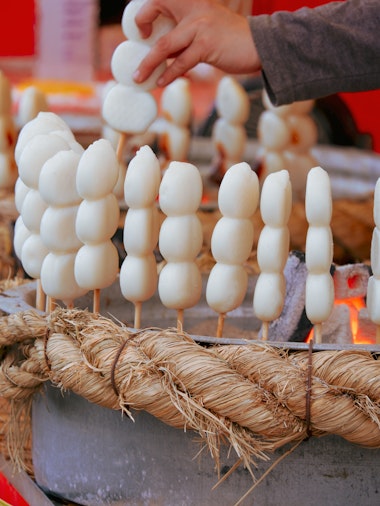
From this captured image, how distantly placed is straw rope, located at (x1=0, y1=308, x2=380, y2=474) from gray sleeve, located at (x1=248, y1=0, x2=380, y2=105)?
50 centimetres

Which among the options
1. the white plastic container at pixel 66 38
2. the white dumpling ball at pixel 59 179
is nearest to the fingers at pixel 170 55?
the white dumpling ball at pixel 59 179

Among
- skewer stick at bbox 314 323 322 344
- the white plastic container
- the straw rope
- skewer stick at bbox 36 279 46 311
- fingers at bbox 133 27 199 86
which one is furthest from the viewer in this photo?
the white plastic container

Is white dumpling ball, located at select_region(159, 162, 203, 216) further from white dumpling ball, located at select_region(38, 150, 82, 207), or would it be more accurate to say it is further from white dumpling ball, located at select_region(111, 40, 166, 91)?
white dumpling ball, located at select_region(111, 40, 166, 91)

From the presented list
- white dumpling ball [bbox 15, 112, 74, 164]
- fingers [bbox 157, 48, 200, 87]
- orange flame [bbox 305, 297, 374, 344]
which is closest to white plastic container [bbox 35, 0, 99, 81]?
fingers [bbox 157, 48, 200, 87]

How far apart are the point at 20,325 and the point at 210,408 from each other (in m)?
0.24

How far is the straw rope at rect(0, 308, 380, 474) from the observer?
838mm

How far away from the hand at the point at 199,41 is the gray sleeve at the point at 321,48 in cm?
2

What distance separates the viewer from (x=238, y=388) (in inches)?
33.1

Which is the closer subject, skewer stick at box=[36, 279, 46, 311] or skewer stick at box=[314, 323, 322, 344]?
skewer stick at box=[314, 323, 322, 344]

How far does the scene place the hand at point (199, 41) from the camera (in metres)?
1.20

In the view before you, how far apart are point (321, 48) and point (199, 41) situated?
17 cm

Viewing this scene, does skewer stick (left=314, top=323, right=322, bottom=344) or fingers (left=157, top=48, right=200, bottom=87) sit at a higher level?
fingers (left=157, top=48, right=200, bottom=87)

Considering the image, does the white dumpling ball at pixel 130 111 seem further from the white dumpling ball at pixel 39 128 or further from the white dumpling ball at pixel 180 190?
the white dumpling ball at pixel 180 190

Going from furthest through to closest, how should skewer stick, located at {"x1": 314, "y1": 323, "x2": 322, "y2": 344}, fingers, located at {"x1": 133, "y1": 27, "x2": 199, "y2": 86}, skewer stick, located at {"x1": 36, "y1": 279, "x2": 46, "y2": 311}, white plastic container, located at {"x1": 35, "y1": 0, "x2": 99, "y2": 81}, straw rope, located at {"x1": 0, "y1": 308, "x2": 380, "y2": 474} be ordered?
white plastic container, located at {"x1": 35, "y1": 0, "x2": 99, "y2": 81}
fingers, located at {"x1": 133, "y1": 27, "x2": 199, "y2": 86}
skewer stick, located at {"x1": 36, "y1": 279, "x2": 46, "y2": 311}
skewer stick, located at {"x1": 314, "y1": 323, "x2": 322, "y2": 344}
straw rope, located at {"x1": 0, "y1": 308, "x2": 380, "y2": 474}
